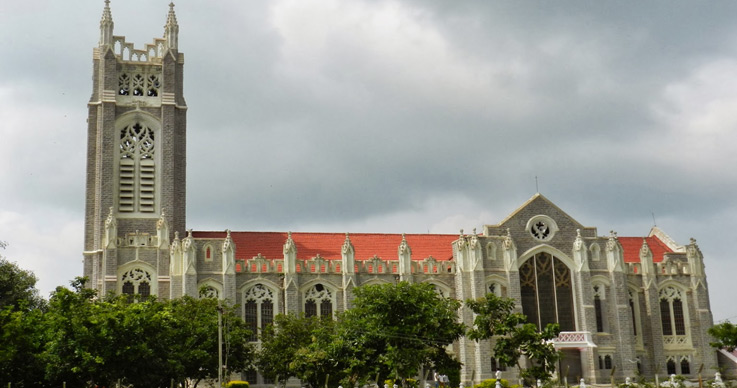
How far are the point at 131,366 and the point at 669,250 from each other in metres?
44.6

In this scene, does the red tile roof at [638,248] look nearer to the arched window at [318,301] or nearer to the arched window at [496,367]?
the arched window at [496,367]

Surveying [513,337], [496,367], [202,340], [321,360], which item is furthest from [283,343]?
[496,367]

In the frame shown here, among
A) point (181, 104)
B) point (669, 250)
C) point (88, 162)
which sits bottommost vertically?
point (669, 250)

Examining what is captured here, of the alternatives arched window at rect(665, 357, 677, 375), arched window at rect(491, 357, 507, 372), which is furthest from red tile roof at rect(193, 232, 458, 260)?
arched window at rect(665, 357, 677, 375)

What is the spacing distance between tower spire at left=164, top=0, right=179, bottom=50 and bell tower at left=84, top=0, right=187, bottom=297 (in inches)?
3.5

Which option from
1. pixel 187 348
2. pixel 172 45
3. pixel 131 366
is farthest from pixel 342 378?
pixel 172 45

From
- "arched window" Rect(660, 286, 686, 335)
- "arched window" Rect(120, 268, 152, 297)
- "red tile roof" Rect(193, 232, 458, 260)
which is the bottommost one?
"arched window" Rect(660, 286, 686, 335)

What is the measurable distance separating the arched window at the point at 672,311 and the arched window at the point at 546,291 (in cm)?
820

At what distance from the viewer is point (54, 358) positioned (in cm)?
4181

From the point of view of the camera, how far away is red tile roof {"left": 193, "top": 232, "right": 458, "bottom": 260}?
212 ft

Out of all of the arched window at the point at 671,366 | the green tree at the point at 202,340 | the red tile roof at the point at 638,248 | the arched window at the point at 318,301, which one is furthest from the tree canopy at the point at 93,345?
the red tile roof at the point at 638,248

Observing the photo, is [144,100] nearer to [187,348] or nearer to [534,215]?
[187,348]

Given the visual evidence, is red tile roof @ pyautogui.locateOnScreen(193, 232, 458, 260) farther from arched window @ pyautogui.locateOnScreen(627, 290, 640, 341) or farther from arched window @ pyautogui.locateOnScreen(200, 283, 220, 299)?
arched window @ pyautogui.locateOnScreen(627, 290, 640, 341)

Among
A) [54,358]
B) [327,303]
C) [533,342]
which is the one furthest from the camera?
[327,303]
